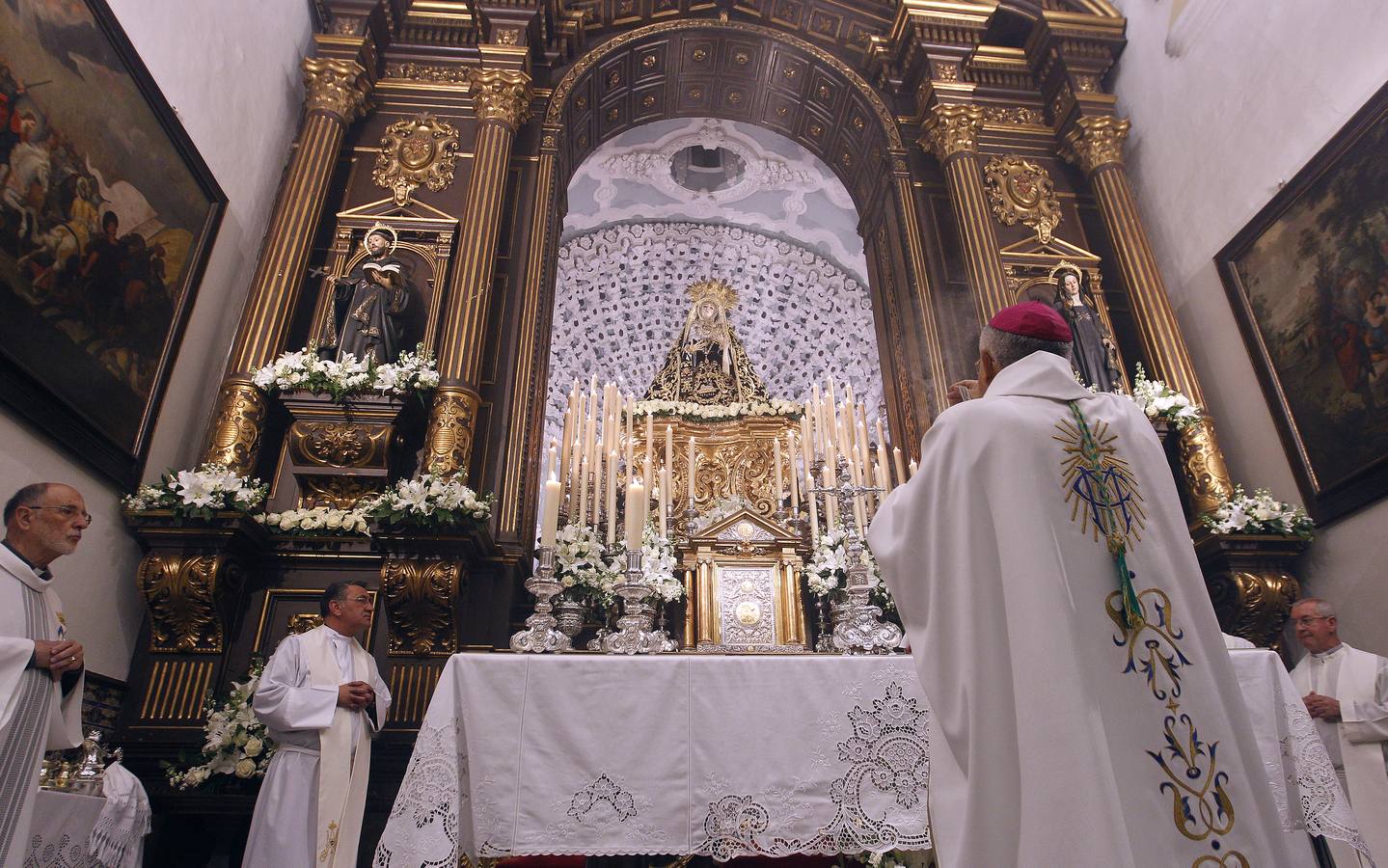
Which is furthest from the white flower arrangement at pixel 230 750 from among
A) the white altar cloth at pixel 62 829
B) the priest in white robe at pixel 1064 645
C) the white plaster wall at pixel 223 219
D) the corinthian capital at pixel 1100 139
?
the corinthian capital at pixel 1100 139

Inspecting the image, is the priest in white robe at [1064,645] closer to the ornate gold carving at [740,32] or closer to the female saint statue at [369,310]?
the female saint statue at [369,310]

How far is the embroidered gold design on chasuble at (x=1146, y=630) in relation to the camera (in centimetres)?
168

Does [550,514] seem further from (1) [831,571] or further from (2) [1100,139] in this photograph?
(2) [1100,139]

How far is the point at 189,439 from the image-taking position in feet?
16.1

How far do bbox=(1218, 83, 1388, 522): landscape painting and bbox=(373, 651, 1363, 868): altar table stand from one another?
8.46 feet

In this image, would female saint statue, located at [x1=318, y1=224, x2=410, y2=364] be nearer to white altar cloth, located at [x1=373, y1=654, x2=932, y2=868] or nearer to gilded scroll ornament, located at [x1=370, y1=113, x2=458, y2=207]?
gilded scroll ornament, located at [x1=370, y1=113, x2=458, y2=207]

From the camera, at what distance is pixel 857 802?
2.49 m

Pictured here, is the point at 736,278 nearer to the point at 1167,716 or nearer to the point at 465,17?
the point at 465,17

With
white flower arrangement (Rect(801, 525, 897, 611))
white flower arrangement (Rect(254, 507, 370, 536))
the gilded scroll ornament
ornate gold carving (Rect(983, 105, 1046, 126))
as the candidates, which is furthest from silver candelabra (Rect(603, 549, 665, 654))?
ornate gold carving (Rect(983, 105, 1046, 126))

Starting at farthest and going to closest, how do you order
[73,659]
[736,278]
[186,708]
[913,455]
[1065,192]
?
[736,278] → [1065,192] → [913,455] → [186,708] → [73,659]

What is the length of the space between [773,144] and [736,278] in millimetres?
2017

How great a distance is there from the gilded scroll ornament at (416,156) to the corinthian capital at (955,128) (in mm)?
3924

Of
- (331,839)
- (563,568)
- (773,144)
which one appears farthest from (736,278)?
(331,839)

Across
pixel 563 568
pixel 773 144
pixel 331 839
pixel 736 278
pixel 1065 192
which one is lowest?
pixel 331 839
